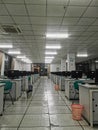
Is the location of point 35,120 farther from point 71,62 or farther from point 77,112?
point 71,62

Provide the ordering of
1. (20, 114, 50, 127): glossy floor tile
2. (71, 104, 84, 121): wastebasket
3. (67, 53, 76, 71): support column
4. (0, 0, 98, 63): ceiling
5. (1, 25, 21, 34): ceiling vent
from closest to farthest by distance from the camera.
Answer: (20, 114, 50, 127): glossy floor tile < (71, 104, 84, 121): wastebasket < (0, 0, 98, 63): ceiling < (1, 25, 21, 34): ceiling vent < (67, 53, 76, 71): support column

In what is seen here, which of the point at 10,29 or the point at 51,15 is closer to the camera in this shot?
the point at 51,15

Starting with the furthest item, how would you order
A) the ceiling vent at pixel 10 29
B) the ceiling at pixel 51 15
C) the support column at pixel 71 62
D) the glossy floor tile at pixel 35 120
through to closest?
the support column at pixel 71 62
the ceiling vent at pixel 10 29
the ceiling at pixel 51 15
the glossy floor tile at pixel 35 120

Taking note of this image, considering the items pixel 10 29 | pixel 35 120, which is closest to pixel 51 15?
pixel 10 29

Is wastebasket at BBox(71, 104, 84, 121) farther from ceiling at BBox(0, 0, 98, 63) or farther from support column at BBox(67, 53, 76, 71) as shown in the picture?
support column at BBox(67, 53, 76, 71)

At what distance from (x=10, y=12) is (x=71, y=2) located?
71.7 inches

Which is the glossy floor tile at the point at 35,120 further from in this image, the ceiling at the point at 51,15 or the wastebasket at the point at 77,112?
the ceiling at the point at 51,15

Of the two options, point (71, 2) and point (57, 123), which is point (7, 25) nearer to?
point (71, 2)

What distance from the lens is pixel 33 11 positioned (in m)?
4.41

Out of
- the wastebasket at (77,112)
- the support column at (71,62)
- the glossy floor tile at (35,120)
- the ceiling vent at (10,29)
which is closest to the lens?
the glossy floor tile at (35,120)

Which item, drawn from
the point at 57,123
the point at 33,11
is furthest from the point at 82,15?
the point at 57,123

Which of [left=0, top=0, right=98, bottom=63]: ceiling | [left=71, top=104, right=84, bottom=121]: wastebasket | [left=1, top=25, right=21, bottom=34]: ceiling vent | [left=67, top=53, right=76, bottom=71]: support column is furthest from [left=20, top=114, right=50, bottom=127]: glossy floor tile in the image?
[left=67, top=53, right=76, bottom=71]: support column

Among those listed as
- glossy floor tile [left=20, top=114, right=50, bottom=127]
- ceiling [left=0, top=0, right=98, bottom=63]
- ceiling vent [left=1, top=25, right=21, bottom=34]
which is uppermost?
ceiling [left=0, top=0, right=98, bottom=63]

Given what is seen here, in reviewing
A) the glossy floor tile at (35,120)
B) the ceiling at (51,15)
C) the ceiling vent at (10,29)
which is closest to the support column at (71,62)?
the ceiling at (51,15)
